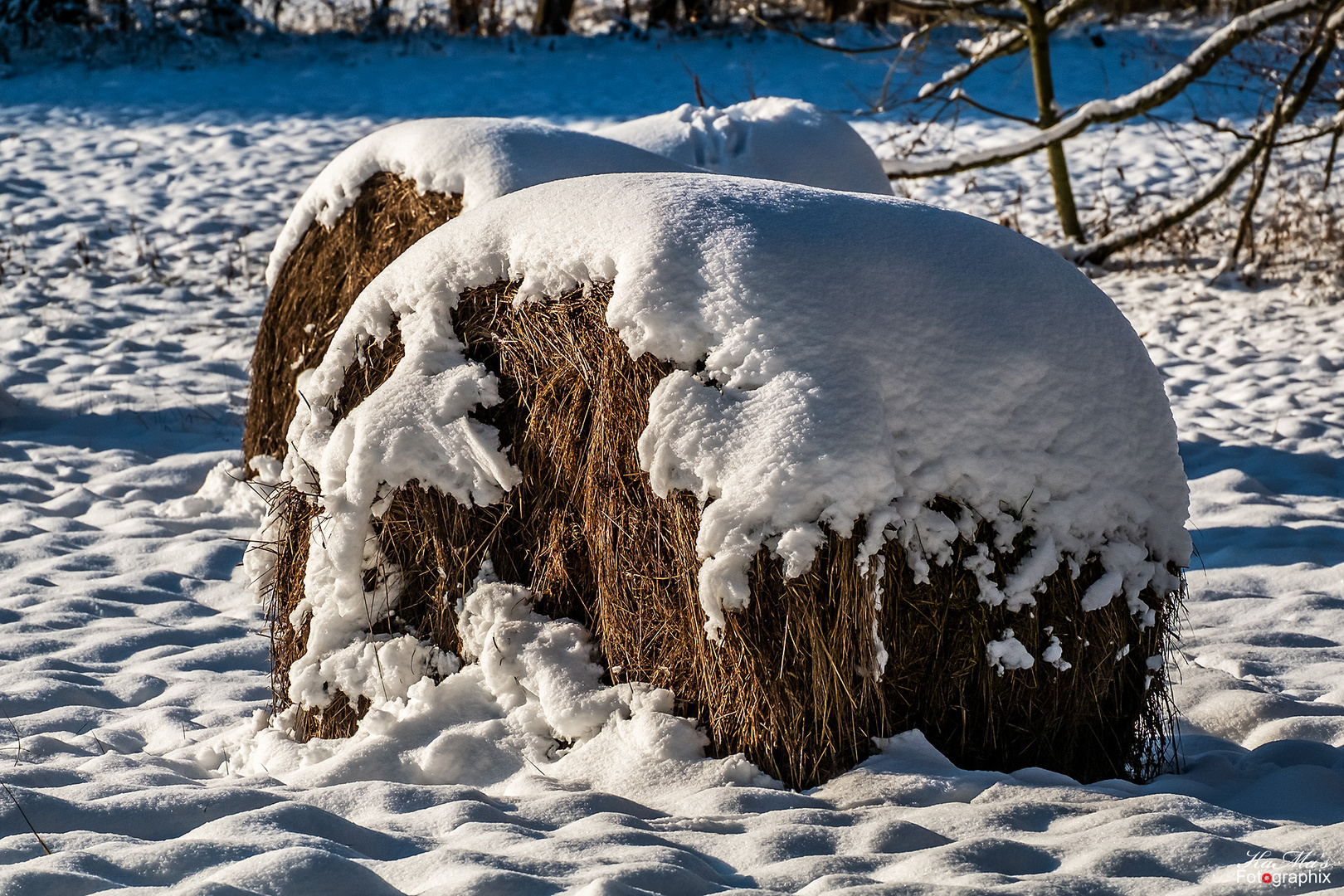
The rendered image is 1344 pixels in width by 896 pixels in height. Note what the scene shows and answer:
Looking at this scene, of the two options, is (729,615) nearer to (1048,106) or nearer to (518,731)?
(518,731)

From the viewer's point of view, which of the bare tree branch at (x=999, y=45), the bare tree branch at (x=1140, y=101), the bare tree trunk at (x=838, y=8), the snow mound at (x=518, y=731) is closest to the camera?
the snow mound at (x=518, y=731)

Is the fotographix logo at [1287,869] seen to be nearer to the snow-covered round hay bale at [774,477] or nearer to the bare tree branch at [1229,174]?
the snow-covered round hay bale at [774,477]

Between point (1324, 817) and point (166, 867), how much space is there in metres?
2.26

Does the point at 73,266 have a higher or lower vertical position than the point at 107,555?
higher

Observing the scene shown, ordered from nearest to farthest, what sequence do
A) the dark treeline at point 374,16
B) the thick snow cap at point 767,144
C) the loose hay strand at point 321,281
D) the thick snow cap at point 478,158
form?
the thick snow cap at point 478,158 < the loose hay strand at point 321,281 < the thick snow cap at point 767,144 < the dark treeline at point 374,16

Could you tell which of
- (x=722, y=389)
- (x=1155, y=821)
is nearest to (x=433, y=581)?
(x=722, y=389)

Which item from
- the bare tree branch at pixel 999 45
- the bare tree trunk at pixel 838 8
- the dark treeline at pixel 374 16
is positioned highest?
the bare tree trunk at pixel 838 8

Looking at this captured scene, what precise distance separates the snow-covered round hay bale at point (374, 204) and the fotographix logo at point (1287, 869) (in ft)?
10.7

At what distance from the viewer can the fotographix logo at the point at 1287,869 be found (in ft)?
6.35

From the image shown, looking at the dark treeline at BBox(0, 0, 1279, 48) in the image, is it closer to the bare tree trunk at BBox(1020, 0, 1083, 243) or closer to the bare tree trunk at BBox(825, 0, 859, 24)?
the bare tree trunk at BBox(825, 0, 859, 24)

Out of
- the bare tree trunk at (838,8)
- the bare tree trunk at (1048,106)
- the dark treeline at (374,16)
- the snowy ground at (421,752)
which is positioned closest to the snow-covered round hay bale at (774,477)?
the snowy ground at (421,752)

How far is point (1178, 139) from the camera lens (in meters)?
12.2

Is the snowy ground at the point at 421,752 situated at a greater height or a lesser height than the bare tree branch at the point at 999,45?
lesser

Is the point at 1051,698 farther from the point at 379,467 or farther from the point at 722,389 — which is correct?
the point at 379,467
